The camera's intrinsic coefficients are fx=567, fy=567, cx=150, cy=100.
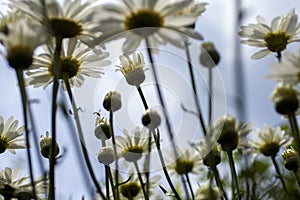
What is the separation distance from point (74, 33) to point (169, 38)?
0.67ft

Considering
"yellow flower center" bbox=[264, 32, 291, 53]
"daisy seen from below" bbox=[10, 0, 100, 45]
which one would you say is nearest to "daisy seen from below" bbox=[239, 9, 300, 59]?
"yellow flower center" bbox=[264, 32, 291, 53]

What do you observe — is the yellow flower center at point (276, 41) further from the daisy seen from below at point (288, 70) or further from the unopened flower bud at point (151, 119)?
the daisy seen from below at point (288, 70)

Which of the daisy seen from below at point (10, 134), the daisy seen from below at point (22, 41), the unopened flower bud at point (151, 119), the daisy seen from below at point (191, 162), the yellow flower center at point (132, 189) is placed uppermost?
the daisy seen from below at point (22, 41)

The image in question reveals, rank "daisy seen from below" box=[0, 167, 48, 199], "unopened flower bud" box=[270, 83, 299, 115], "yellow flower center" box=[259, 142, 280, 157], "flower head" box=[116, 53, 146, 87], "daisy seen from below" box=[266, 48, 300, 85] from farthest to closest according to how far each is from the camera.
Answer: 1. "yellow flower center" box=[259, 142, 280, 157]
2. "flower head" box=[116, 53, 146, 87]
3. "daisy seen from below" box=[0, 167, 48, 199]
4. "unopened flower bud" box=[270, 83, 299, 115]
5. "daisy seen from below" box=[266, 48, 300, 85]

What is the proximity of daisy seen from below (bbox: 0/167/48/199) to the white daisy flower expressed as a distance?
23.5 inches

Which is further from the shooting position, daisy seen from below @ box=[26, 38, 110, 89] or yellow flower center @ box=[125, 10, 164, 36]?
daisy seen from below @ box=[26, 38, 110, 89]

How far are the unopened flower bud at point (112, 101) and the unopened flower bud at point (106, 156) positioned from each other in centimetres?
11

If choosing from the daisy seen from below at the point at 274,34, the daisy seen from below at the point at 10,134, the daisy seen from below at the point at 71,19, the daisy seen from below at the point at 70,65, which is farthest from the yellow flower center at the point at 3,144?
the daisy seen from below at the point at 274,34

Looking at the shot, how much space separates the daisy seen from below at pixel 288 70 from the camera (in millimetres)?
881

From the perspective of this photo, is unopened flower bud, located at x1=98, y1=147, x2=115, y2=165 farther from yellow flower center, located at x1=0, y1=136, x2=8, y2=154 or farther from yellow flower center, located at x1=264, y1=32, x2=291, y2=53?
yellow flower center, located at x1=264, y1=32, x2=291, y2=53

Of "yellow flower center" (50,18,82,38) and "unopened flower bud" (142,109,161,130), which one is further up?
"yellow flower center" (50,18,82,38)

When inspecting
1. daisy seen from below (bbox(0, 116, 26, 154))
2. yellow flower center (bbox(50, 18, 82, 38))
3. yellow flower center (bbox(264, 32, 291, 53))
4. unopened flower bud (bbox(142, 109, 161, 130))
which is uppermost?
yellow flower center (bbox(50, 18, 82, 38))

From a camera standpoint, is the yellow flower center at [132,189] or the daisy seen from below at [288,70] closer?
the daisy seen from below at [288,70]

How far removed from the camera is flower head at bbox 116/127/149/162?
4.68 feet
